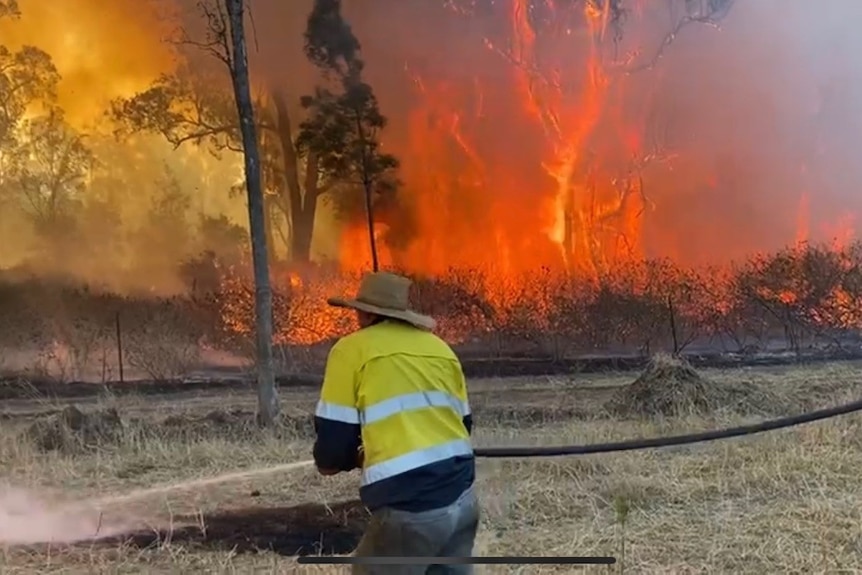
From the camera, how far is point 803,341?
17.2 meters

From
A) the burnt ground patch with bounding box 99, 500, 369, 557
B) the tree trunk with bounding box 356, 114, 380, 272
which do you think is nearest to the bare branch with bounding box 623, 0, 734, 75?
the tree trunk with bounding box 356, 114, 380, 272

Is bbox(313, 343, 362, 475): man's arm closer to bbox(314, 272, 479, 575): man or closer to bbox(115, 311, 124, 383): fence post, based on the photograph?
bbox(314, 272, 479, 575): man

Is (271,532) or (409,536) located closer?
(409,536)

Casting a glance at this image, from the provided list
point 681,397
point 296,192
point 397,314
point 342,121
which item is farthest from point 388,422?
point 296,192

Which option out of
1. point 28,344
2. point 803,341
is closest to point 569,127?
point 803,341

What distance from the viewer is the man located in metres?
3.21

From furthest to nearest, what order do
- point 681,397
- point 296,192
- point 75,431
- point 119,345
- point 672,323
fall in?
point 296,192
point 672,323
point 119,345
point 681,397
point 75,431

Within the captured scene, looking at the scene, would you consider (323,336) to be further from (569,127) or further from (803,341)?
(803,341)

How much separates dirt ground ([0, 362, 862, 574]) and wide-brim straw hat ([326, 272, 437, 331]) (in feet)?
5.45

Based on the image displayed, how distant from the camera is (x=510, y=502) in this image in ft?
22.7

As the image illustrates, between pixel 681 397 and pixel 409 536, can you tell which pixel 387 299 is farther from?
pixel 681 397

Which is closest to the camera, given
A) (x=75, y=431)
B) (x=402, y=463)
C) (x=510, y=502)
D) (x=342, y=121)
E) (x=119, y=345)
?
(x=402, y=463)

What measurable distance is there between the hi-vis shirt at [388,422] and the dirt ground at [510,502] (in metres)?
1.37

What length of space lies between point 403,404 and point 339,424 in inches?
9.6
